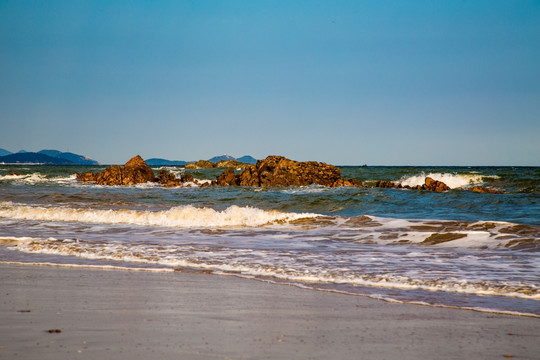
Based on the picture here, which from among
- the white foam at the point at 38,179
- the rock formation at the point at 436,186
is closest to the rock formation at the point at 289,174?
the rock formation at the point at 436,186

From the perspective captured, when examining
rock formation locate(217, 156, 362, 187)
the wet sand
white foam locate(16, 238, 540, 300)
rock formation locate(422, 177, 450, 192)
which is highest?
rock formation locate(217, 156, 362, 187)

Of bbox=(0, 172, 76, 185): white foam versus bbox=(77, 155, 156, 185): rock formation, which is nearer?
bbox=(77, 155, 156, 185): rock formation

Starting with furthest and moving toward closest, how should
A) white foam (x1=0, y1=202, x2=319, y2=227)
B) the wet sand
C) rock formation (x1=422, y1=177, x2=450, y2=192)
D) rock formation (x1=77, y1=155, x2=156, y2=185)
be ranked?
rock formation (x1=77, y1=155, x2=156, y2=185), rock formation (x1=422, y1=177, x2=450, y2=192), white foam (x1=0, y1=202, x2=319, y2=227), the wet sand

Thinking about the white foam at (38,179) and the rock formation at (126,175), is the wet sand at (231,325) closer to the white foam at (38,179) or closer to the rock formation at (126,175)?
the rock formation at (126,175)

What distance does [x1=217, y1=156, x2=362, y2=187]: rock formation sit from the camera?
3188 centimetres

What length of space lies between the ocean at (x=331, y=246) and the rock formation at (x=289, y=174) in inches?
464

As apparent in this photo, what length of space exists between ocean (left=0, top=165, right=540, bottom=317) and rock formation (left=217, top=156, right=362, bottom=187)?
38.6 feet

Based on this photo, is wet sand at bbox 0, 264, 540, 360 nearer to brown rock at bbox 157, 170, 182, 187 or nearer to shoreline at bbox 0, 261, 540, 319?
shoreline at bbox 0, 261, 540, 319

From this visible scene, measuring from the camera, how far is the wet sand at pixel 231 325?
3.74 meters

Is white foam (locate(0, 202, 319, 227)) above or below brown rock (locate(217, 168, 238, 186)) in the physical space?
below

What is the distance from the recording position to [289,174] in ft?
106

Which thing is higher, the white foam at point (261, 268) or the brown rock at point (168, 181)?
the brown rock at point (168, 181)

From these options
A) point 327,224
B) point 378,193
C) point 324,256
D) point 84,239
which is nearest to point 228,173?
point 378,193

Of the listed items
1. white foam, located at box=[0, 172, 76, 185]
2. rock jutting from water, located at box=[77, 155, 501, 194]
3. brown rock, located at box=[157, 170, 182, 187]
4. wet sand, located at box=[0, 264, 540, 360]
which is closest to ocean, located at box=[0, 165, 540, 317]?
wet sand, located at box=[0, 264, 540, 360]
